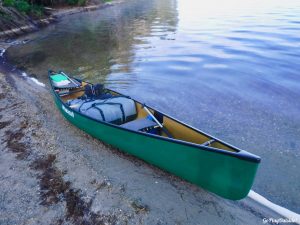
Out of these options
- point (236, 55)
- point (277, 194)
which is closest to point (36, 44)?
point (236, 55)

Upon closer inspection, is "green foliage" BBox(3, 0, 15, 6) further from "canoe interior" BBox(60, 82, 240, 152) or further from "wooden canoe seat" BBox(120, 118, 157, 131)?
"wooden canoe seat" BBox(120, 118, 157, 131)

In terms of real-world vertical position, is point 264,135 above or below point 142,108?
below

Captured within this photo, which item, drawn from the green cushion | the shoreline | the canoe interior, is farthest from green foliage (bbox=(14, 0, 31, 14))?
the canoe interior

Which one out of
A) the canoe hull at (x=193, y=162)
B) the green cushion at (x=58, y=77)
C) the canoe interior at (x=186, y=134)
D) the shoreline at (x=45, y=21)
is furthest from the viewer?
the shoreline at (x=45, y=21)

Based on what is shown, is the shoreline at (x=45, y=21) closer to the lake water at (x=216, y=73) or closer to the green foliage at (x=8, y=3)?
the lake water at (x=216, y=73)

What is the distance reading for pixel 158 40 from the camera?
984 inches

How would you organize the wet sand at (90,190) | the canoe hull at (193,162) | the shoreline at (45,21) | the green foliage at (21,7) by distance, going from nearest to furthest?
the canoe hull at (193,162), the wet sand at (90,190), the shoreline at (45,21), the green foliage at (21,7)

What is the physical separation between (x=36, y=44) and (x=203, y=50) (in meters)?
15.4

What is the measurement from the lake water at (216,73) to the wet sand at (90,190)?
1.65m

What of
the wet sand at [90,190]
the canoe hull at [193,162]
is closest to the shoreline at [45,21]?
the wet sand at [90,190]

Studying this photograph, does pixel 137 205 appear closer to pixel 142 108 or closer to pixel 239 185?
pixel 239 185

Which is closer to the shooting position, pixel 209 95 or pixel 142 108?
pixel 142 108

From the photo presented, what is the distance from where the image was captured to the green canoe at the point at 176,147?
536 cm

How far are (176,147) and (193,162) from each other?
19.3 inches
